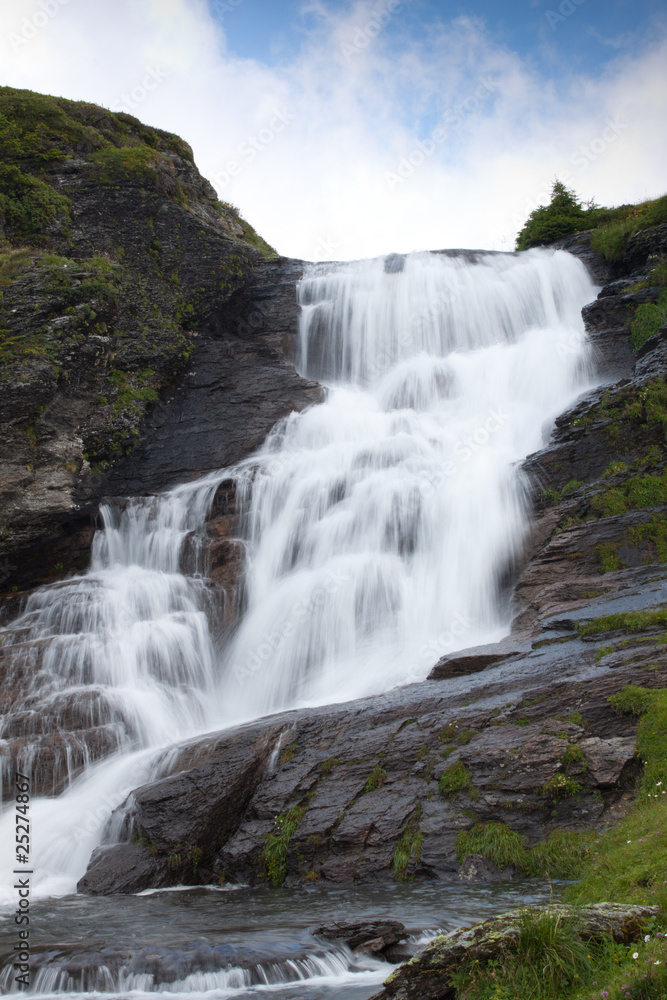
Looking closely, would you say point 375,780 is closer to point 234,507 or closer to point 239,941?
point 239,941

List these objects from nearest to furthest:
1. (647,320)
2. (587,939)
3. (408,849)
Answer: (587,939) < (408,849) < (647,320)

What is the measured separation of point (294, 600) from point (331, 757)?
21.6ft

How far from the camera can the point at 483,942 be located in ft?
14.8

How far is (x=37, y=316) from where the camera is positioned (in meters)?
20.7

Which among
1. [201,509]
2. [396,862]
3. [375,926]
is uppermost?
[201,509]

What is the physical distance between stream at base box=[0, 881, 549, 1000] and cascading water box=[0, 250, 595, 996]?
9.97 ft

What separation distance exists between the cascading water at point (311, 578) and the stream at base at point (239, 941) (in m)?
3.04

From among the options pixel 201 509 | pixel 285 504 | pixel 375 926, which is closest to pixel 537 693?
pixel 375 926

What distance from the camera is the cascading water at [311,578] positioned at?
1343cm

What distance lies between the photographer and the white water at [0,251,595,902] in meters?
13.7

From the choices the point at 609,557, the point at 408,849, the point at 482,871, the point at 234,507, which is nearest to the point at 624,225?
the point at 609,557

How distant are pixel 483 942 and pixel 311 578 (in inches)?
496

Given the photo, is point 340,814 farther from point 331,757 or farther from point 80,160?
point 80,160

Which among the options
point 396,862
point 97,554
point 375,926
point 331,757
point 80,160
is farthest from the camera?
point 80,160
